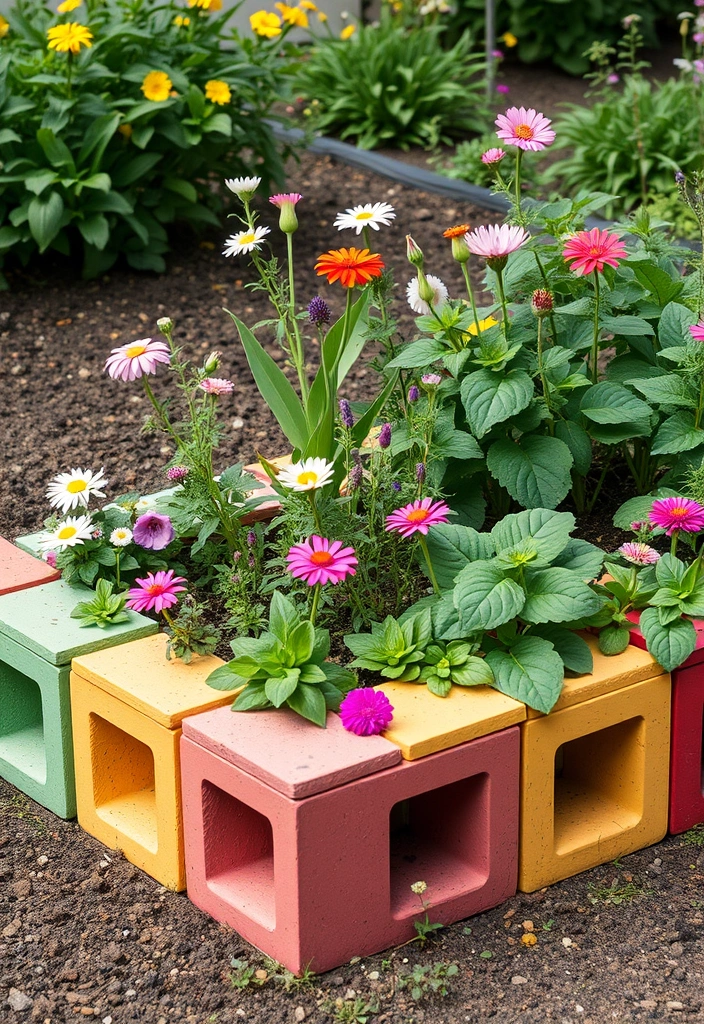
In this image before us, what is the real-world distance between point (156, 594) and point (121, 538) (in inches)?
10.5

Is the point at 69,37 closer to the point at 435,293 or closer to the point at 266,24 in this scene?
the point at 266,24

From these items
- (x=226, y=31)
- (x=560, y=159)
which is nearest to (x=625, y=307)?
(x=560, y=159)

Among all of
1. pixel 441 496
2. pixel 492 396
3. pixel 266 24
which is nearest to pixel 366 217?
pixel 492 396

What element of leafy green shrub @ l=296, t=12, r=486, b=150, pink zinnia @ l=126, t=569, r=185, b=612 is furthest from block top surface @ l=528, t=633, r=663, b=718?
leafy green shrub @ l=296, t=12, r=486, b=150

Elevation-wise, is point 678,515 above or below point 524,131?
below

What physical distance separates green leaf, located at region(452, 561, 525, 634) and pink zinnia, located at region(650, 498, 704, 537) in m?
0.28

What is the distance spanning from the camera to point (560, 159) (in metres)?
6.75

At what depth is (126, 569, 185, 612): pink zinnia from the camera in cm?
242

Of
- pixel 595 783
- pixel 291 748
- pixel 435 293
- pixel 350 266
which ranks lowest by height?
pixel 595 783

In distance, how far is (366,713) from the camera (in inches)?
85.9

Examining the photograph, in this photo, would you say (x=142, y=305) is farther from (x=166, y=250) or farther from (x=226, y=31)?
(x=226, y=31)

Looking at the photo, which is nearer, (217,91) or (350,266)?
(350,266)

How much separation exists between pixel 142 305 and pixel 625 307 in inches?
90.2

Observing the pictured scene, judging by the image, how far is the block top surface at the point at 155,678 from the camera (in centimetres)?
230
